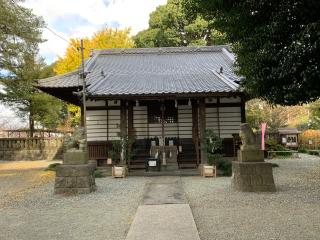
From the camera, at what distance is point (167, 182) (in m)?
11.8

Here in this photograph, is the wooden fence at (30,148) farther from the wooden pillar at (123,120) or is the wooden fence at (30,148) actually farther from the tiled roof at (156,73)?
the wooden pillar at (123,120)

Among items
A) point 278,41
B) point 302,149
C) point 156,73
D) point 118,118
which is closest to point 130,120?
point 118,118

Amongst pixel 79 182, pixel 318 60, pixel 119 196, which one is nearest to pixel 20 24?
pixel 79 182

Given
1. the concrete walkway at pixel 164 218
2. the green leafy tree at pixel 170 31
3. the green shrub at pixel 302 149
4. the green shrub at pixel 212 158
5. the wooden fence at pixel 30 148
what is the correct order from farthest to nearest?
the green leafy tree at pixel 170 31
the green shrub at pixel 302 149
the wooden fence at pixel 30 148
the green shrub at pixel 212 158
the concrete walkway at pixel 164 218

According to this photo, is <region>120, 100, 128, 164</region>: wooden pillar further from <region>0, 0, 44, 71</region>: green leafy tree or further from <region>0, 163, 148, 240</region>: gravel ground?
<region>0, 0, 44, 71</region>: green leafy tree

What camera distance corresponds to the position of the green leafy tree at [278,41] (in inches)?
233

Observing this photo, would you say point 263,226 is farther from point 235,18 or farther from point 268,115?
point 268,115

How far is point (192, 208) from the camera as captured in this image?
25.4 ft

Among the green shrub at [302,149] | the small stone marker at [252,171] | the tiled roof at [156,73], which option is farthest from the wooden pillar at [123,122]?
the green shrub at [302,149]

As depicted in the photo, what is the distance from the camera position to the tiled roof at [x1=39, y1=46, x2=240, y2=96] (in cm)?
1483

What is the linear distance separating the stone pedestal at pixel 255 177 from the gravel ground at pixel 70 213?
2.65m

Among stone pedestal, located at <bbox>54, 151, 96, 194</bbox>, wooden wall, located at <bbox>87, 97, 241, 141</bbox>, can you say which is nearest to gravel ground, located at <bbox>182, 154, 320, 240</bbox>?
stone pedestal, located at <bbox>54, 151, 96, 194</bbox>

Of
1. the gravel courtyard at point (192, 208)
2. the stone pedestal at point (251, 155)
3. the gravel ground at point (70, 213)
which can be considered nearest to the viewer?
the gravel courtyard at point (192, 208)

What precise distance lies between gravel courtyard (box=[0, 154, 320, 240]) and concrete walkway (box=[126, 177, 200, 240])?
18cm
